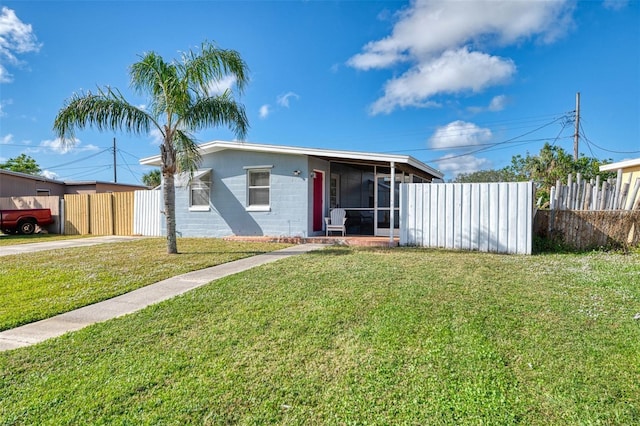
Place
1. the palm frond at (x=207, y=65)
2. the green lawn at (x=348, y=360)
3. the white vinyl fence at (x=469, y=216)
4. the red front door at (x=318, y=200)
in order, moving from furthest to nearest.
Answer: the red front door at (x=318, y=200)
the white vinyl fence at (x=469, y=216)
the palm frond at (x=207, y=65)
the green lawn at (x=348, y=360)

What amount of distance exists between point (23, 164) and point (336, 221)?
3684 centimetres

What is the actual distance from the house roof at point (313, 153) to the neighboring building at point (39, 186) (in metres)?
13.2

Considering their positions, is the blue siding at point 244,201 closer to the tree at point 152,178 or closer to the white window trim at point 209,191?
the white window trim at point 209,191

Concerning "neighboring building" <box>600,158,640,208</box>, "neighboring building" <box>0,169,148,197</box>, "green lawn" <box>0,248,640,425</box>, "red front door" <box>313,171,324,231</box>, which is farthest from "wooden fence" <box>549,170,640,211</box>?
"neighboring building" <box>0,169,148,197</box>

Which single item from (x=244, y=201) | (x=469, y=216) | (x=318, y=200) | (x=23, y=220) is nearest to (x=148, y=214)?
(x=244, y=201)

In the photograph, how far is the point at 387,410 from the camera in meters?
2.43

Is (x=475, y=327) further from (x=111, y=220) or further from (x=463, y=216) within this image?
(x=111, y=220)

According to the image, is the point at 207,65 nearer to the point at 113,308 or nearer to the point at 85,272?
the point at 85,272

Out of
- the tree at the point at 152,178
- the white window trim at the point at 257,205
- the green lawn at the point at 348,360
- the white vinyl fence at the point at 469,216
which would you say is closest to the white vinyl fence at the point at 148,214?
the white window trim at the point at 257,205

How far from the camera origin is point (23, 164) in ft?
112

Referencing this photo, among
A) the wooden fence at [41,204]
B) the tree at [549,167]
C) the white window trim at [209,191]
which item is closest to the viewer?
the white window trim at [209,191]

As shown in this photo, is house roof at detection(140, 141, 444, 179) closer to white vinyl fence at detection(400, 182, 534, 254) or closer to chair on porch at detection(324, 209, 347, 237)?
white vinyl fence at detection(400, 182, 534, 254)

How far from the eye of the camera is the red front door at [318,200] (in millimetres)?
12617

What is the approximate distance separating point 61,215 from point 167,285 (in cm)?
1534
